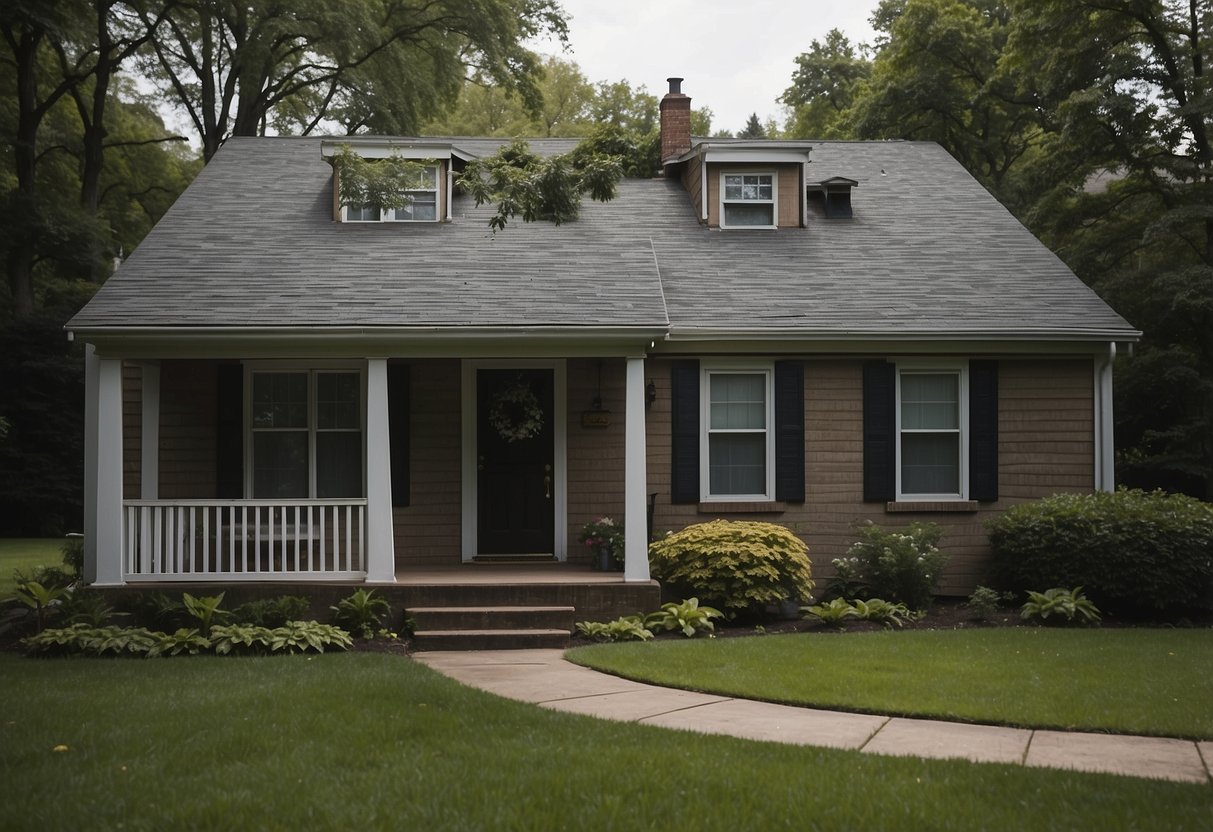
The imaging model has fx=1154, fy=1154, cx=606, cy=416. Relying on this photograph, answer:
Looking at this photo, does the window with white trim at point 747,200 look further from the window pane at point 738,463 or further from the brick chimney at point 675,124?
the window pane at point 738,463

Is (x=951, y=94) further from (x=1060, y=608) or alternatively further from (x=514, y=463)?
(x=1060, y=608)

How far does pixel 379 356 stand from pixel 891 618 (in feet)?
17.8

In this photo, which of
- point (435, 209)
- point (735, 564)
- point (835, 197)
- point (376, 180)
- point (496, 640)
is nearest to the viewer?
point (496, 640)

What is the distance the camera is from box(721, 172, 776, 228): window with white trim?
15250mm

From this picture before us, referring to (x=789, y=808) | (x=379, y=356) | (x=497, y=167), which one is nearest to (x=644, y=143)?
(x=497, y=167)

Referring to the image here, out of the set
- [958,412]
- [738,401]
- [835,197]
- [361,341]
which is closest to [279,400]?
[361,341]

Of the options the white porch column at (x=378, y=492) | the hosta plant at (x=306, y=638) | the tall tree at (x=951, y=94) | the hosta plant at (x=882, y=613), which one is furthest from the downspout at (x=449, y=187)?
the tall tree at (x=951, y=94)

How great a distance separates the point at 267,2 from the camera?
2441 centimetres

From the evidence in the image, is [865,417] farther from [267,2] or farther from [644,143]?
[267,2]

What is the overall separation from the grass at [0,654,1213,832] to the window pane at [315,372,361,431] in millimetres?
5758

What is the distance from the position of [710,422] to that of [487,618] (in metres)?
3.77

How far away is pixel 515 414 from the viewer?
42.0ft

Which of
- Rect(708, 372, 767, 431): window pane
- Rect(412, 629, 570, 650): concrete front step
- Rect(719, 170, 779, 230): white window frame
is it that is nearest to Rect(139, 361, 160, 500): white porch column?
Rect(412, 629, 570, 650): concrete front step

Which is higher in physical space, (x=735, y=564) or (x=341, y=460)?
(x=341, y=460)
